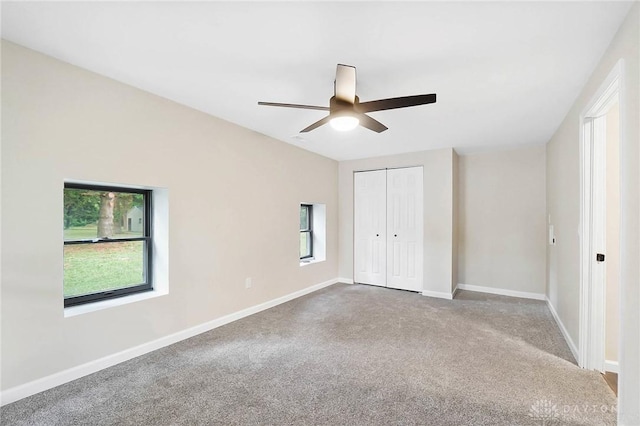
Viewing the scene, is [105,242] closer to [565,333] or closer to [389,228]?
[389,228]

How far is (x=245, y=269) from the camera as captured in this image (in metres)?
3.73

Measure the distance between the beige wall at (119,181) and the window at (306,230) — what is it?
0.95m

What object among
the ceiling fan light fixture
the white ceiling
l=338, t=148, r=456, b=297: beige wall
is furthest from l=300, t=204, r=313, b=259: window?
the ceiling fan light fixture

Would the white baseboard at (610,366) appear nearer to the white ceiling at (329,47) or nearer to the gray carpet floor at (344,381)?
the gray carpet floor at (344,381)

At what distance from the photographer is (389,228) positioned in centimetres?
516

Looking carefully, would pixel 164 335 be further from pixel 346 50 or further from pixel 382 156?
pixel 382 156

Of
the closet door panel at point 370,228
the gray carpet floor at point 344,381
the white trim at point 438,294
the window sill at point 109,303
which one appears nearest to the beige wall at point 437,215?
the white trim at point 438,294

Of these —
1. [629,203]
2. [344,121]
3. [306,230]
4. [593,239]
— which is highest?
[344,121]

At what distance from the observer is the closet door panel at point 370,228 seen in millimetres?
5234

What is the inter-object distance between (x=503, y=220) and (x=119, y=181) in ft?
17.4

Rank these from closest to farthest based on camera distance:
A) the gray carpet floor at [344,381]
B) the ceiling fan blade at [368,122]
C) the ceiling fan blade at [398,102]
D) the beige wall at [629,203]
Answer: the beige wall at [629,203] → the gray carpet floor at [344,381] → the ceiling fan blade at [398,102] → the ceiling fan blade at [368,122]

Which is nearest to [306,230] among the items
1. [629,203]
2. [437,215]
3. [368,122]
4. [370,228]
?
[370,228]

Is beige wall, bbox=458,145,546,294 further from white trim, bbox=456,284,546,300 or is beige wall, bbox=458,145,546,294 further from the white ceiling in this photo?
the white ceiling

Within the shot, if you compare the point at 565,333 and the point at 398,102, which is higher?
the point at 398,102
